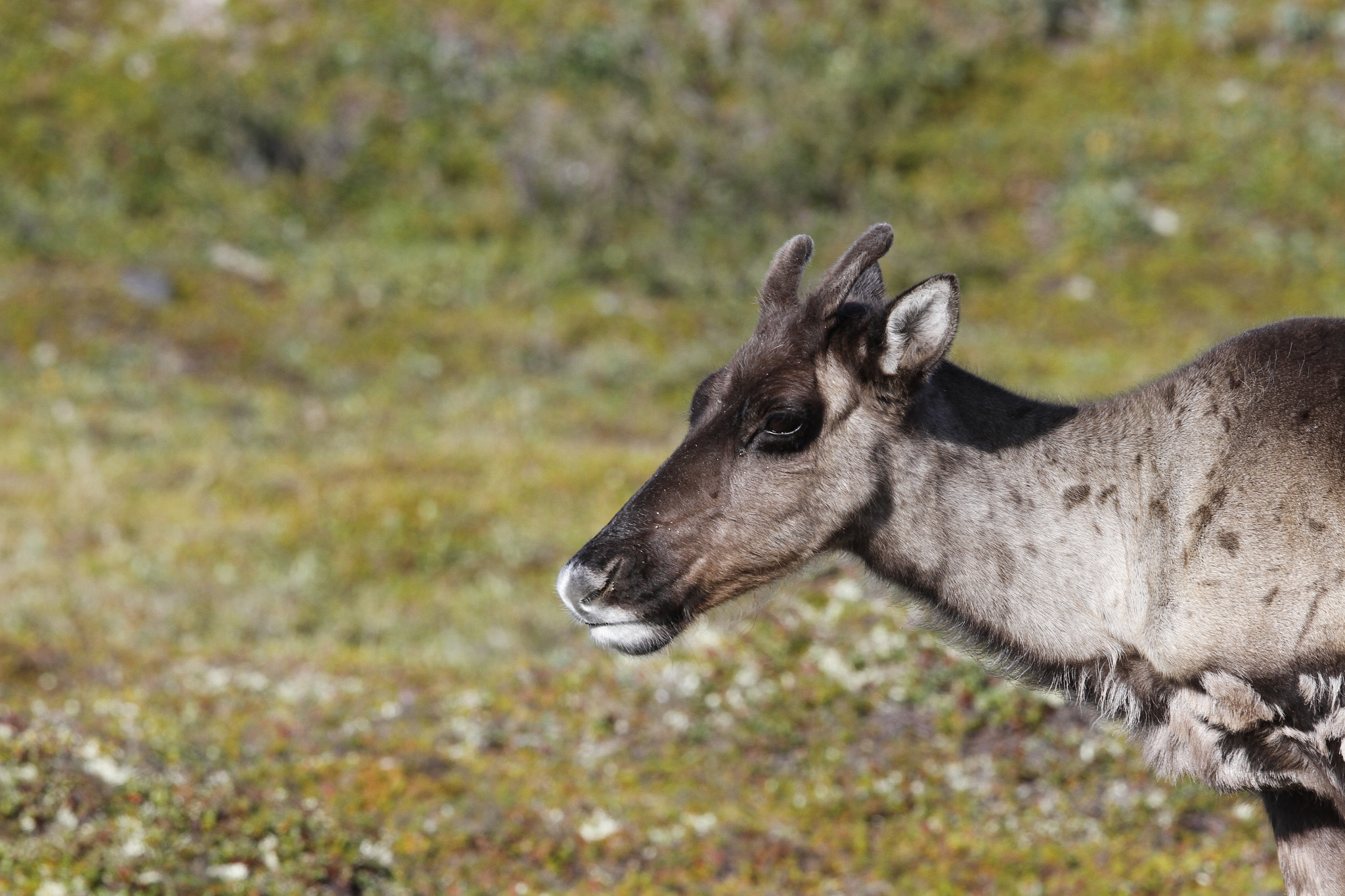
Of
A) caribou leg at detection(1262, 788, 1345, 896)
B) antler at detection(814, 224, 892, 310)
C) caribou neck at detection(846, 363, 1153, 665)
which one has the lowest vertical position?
caribou leg at detection(1262, 788, 1345, 896)

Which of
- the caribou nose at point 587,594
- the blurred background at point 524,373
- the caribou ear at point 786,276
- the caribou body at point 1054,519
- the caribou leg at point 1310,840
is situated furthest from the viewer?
the blurred background at point 524,373

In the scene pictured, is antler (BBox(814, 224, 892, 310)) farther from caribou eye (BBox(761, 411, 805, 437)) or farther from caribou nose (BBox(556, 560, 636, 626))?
caribou nose (BBox(556, 560, 636, 626))

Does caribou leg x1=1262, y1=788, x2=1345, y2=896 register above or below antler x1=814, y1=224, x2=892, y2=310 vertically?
below

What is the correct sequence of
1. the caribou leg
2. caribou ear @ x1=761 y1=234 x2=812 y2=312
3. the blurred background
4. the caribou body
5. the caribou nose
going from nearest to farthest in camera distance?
the caribou body < the caribou nose < the caribou leg < caribou ear @ x1=761 y1=234 x2=812 y2=312 < the blurred background

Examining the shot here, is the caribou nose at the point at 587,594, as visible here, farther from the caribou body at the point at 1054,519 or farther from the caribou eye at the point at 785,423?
the caribou eye at the point at 785,423

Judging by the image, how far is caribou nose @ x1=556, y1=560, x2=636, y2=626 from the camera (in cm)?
539

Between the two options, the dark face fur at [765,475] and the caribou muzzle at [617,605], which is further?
the dark face fur at [765,475]

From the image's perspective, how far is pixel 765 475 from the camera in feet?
18.5

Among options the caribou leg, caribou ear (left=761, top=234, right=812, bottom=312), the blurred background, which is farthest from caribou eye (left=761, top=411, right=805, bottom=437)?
the caribou leg

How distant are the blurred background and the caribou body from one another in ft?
2.15

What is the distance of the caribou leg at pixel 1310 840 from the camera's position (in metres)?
5.73

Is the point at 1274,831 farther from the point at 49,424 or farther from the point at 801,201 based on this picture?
the point at 801,201

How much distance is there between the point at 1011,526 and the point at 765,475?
1061 mm

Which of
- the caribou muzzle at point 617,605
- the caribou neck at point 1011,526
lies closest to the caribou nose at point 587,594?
the caribou muzzle at point 617,605
